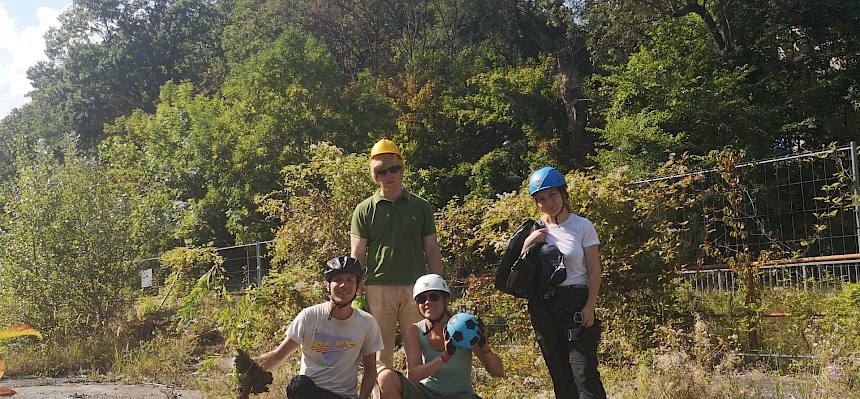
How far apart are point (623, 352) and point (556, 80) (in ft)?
71.8

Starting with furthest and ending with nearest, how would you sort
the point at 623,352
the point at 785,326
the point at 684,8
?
the point at 684,8 < the point at 785,326 < the point at 623,352

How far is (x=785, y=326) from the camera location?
22.0 ft

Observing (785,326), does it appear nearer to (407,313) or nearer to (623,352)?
(623,352)

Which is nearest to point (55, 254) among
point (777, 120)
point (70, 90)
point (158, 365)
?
point (158, 365)

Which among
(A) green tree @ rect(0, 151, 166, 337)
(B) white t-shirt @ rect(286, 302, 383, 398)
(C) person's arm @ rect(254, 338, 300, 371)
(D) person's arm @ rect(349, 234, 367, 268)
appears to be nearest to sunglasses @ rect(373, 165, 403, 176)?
(D) person's arm @ rect(349, 234, 367, 268)

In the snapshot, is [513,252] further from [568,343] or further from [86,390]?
[86,390]

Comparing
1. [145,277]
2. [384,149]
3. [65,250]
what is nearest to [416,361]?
[384,149]

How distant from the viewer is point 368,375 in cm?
452

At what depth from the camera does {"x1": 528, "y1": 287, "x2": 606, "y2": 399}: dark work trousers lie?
4203 millimetres

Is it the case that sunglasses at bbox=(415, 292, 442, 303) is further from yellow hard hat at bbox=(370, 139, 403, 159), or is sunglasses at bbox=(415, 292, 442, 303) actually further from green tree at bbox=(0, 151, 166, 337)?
green tree at bbox=(0, 151, 166, 337)

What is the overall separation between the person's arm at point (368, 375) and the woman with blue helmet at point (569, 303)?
910mm

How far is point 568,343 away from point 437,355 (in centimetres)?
69

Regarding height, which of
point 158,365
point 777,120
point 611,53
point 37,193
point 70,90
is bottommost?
point 158,365

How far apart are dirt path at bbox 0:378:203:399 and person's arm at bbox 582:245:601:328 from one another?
3.50 metres
